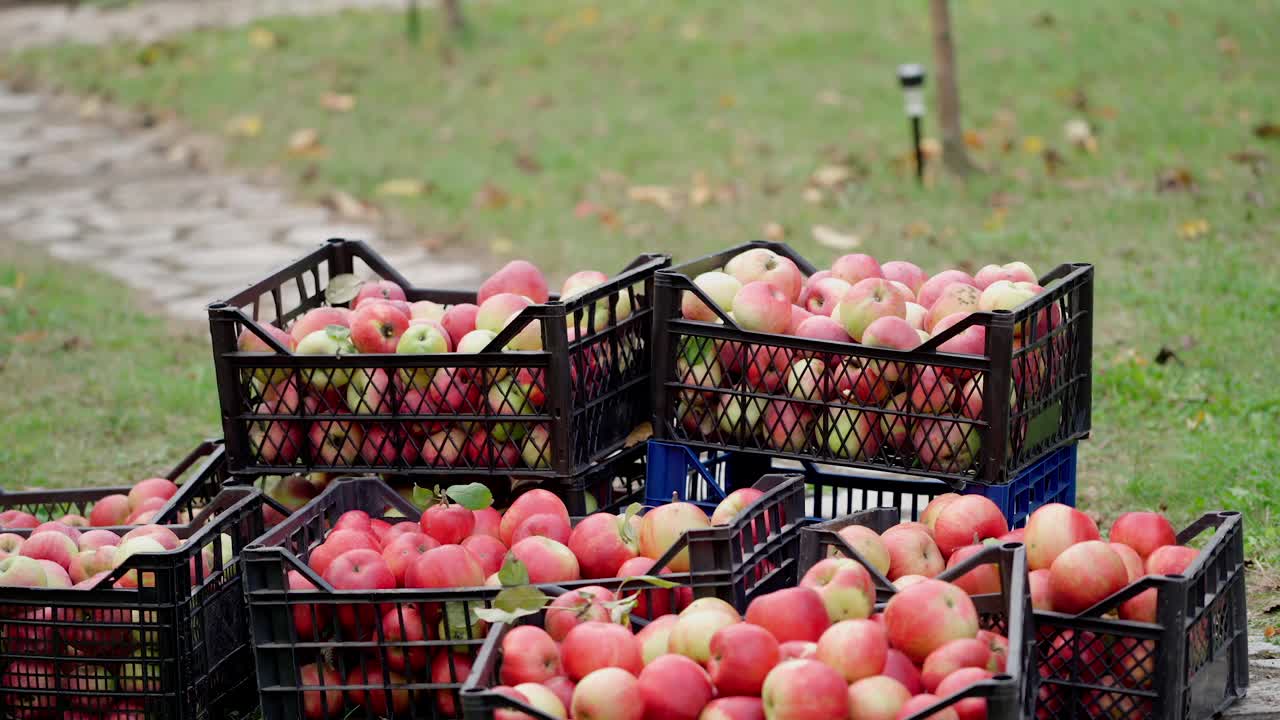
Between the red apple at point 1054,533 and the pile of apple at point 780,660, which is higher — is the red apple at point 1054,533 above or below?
above

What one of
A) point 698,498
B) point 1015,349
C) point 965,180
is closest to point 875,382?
point 1015,349

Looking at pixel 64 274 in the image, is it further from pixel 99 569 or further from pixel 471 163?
pixel 99 569

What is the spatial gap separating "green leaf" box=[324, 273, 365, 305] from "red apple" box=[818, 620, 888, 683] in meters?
1.98

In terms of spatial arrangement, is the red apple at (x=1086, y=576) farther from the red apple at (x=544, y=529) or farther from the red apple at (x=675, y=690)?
the red apple at (x=544, y=529)

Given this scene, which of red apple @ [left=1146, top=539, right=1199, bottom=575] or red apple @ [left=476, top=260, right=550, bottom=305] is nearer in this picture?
red apple @ [left=1146, top=539, right=1199, bottom=575]

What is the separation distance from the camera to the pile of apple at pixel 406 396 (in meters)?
3.60

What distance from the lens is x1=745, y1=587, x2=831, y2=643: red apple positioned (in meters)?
2.78


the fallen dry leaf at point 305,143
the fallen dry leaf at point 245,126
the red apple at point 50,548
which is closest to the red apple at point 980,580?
the red apple at point 50,548

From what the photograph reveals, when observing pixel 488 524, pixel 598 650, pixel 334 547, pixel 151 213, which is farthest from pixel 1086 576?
pixel 151 213

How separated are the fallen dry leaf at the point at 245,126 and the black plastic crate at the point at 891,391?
722 centimetres

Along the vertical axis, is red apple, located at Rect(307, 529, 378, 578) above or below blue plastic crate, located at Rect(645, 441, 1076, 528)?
below

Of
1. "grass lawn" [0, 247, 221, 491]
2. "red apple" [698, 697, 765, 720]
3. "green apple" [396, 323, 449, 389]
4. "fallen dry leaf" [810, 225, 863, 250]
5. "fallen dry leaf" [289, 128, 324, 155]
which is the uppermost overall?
"fallen dry leaf" [289, 128, 324, 155]

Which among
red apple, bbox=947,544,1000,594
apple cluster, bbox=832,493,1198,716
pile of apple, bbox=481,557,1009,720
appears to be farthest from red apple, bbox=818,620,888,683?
red apple, bbox=947,544,1000,594

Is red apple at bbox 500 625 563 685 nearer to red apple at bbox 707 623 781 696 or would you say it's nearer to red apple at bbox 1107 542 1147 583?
red apple at bbox 707 623 781 696
